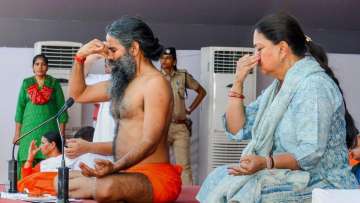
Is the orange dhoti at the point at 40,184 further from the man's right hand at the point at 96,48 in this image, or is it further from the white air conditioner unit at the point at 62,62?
the white air conditioner unit at the point at 62,62

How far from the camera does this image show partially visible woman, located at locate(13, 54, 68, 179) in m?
6.88

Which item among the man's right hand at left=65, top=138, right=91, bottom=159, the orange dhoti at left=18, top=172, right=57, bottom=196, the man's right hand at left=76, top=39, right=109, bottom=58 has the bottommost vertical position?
the orange dhoti at left=18, top=172, right=57, bottom=196

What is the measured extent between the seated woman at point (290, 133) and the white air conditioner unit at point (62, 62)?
13.9 ft

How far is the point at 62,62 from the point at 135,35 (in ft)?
11.7

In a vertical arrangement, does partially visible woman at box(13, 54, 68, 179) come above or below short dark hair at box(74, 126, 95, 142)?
above

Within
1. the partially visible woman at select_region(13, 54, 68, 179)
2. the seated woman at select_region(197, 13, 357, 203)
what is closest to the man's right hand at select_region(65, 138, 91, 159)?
the seated woman at select_region(197, 13, 357, 203)

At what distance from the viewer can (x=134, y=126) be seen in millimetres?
3941

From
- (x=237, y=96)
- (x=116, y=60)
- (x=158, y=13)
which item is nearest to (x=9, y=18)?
(x=158, y=13)

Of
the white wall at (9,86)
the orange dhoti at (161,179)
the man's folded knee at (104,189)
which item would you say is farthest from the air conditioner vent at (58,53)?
the man's folded knee at (104,189)

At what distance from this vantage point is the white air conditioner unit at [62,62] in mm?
7477

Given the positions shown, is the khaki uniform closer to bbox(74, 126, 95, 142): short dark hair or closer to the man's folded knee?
bbox(74, 126, 95, 142): short dark hair

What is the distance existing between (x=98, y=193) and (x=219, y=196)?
702 mm

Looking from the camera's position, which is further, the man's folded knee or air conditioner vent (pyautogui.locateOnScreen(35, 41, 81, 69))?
air conditioner vent (pyautogui.locateOnScreen(35, 41, 81, 69))

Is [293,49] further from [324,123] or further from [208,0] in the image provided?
[208,0]
